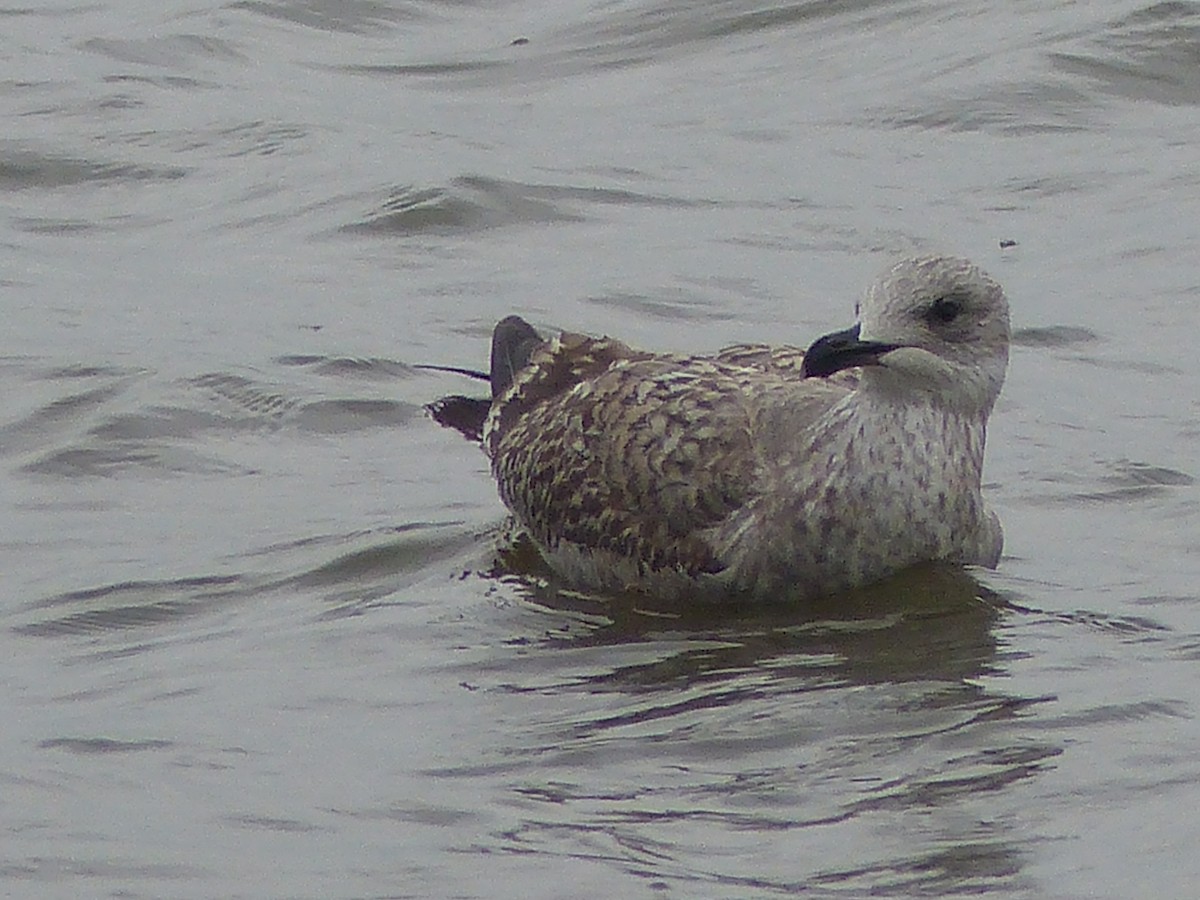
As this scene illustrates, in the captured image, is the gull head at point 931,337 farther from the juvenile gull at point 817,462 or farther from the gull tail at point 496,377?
the gull tail at point 496,377

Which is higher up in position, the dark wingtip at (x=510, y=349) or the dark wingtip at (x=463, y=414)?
the dark wingtip at (x=510, y=349)

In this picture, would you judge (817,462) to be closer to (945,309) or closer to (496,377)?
(945,309)

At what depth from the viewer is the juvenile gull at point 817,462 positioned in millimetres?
6809

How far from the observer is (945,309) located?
6.84 metres

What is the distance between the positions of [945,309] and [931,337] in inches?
3.1

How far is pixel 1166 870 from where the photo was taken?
4.96 meters

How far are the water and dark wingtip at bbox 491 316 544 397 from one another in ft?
1.06

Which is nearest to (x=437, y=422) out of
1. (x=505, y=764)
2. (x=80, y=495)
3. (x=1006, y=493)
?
(x=80, y=495)

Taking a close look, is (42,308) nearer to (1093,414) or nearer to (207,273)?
(207,273)

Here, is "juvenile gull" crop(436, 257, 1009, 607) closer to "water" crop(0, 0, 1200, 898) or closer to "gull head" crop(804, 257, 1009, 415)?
"gull head" crop(804, 257, 1009, 415)

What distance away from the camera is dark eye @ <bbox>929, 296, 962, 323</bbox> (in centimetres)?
683

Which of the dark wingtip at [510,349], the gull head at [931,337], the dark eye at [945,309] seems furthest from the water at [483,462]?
the dark eye at [945,309]

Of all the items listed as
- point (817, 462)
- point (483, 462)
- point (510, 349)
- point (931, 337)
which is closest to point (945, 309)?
point (931, 337)

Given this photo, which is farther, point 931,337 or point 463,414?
point 463,414
